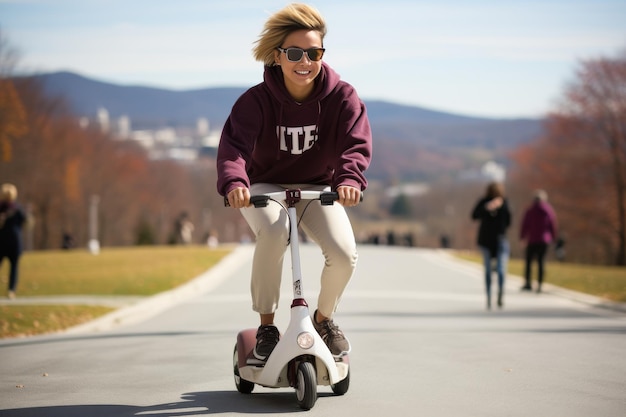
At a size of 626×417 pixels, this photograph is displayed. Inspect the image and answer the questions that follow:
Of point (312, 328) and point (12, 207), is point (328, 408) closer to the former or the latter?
point (312, 328)

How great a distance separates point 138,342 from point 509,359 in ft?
13.2

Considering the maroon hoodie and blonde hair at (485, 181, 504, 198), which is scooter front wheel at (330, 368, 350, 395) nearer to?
the maroon hoodie

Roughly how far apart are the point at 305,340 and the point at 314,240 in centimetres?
69

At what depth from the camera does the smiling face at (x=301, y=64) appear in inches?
274

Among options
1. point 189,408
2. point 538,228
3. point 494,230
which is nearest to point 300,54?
point 189,408

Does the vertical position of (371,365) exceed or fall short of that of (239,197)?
it falls short

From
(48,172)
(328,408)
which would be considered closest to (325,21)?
(328,408)

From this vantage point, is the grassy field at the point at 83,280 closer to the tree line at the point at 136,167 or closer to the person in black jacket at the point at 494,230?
the person in black jacket at the point at 494,230

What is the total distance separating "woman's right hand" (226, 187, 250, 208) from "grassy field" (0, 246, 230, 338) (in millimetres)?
8044

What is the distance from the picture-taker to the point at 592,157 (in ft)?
205

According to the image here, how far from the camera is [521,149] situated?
9069 cm

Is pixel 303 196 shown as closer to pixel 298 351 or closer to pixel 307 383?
pixel 298 351

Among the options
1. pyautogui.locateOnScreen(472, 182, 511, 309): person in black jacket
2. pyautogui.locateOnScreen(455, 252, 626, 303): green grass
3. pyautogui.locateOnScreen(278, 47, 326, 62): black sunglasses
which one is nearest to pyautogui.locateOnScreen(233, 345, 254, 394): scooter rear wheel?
pyautogui.locateOnScreen(278, 47, 326, 62): black sunglasses

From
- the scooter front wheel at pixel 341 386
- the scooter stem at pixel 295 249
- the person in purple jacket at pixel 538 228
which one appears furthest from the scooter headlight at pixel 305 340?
the person in purple jacket at pixel 538 228
